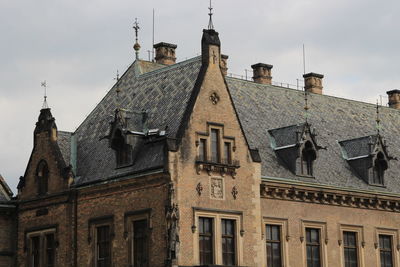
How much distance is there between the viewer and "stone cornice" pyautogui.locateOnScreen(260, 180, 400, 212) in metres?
53.0

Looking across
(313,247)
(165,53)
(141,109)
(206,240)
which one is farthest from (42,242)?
(313,247)

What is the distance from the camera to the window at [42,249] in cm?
5544

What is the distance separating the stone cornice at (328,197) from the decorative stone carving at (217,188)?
2675 mm

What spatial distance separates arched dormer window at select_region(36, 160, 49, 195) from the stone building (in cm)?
6

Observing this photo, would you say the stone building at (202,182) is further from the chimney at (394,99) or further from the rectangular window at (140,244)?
the chimney at (394,99)

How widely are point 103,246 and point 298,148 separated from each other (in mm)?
10680

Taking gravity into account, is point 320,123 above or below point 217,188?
above

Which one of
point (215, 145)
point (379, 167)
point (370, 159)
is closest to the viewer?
point (215, 145)

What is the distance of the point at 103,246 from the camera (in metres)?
52.5

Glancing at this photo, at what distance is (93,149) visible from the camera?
56.2m

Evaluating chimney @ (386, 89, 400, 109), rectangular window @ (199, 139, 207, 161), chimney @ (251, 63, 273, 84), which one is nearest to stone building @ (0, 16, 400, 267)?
rectangular window @ (199, 139, 207, 161)

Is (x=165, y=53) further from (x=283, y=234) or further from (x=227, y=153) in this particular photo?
(x=283, y=234)

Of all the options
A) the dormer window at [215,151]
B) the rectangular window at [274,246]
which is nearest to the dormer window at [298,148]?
the rectangular window at [274,246]

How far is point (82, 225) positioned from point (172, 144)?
24.3 feet
